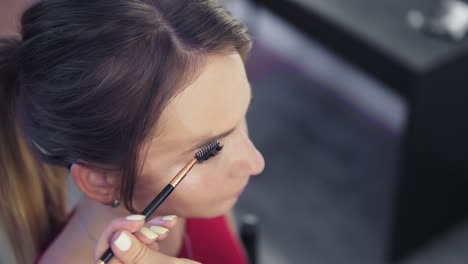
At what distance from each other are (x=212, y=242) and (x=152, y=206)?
0.35m

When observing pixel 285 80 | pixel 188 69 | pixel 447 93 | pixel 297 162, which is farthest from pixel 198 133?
pixel 285 80

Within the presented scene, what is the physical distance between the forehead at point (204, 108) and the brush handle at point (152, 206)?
0.14ft

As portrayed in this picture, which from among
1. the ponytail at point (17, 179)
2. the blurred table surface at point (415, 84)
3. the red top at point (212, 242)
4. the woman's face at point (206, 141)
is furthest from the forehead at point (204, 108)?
the blurred table surface at point (415, 84)

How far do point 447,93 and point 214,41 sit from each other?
0.94m

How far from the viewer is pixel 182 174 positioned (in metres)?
0.53

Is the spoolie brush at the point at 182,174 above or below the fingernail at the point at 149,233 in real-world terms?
above

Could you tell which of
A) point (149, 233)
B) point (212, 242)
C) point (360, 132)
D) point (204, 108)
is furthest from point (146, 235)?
point (360, 132)

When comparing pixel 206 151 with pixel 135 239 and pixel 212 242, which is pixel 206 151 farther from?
pixel 212 242

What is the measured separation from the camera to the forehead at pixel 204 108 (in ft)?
1.73

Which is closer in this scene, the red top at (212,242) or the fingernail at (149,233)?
the fingernail at (149,233)

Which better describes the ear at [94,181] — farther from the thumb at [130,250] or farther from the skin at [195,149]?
the thumb at [130,250]

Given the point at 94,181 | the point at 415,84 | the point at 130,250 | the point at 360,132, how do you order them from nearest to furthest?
the point at 130,250, the point at 94,181, the point at 415,84, the point at 360,132

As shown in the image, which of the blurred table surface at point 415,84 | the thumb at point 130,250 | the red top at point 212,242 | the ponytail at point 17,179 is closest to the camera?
the thumb at point 130,250

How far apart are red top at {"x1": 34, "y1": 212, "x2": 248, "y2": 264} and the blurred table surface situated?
0.64 m
